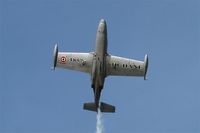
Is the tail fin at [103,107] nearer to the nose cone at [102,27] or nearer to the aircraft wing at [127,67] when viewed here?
the aircraft wing at [127,67]

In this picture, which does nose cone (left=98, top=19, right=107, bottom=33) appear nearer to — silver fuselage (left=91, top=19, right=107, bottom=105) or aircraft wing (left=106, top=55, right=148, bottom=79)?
silver fuselage (left=91, top=19, right=107, bottom=105)

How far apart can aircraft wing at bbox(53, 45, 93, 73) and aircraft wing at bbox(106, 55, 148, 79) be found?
4124 mm

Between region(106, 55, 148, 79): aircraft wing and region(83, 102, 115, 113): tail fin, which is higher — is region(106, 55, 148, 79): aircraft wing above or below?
above

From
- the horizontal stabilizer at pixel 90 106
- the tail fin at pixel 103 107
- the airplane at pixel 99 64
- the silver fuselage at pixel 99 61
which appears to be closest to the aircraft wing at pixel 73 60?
the airplane at pixel 99 64

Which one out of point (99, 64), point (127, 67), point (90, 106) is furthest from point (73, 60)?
point (127, 67)

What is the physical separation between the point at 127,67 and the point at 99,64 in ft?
22.3

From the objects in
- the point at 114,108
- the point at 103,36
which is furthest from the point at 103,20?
the point at 114,108

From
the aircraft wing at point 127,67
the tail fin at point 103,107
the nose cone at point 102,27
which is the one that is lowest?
the tail fin at point 103,107

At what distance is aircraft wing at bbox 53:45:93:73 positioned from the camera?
15462cm

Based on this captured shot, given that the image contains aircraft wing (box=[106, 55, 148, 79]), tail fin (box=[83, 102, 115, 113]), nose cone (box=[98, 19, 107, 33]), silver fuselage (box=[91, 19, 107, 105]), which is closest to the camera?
silver fuselage (box=[91, 19, 107, 105])

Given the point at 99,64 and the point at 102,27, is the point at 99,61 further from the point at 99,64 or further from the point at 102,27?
the point at 102,27

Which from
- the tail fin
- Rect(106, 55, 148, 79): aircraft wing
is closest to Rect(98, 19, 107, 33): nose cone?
Rect(106, 55, 148, 79): aircraft wing

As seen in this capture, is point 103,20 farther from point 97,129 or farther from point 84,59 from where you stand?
point 97,129

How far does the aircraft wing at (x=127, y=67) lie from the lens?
156 m
